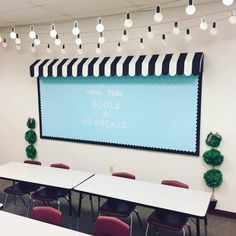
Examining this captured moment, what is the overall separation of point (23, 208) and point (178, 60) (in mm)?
3385

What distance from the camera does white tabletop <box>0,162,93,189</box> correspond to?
147 inches

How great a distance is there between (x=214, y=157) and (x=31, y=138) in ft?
11.5

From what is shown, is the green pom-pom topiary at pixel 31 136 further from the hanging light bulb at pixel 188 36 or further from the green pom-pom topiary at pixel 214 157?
the hanging light bulb at pixel 188 36

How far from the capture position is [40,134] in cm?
565

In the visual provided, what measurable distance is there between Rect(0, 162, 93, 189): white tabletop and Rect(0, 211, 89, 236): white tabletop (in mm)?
870

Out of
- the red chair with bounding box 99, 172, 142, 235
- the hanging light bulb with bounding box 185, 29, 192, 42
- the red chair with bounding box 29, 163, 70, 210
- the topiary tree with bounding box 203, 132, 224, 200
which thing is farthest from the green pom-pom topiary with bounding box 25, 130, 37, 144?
the hanging light bulb with bounding box 185, 29, 192, 42

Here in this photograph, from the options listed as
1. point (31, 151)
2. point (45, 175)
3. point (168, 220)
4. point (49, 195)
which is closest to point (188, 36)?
point (168, 220)

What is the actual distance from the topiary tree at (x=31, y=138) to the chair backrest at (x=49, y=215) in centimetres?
286

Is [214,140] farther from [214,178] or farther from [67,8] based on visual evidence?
[67,8]

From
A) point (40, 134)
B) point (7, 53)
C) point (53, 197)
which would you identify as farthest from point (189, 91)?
point (7, 53)

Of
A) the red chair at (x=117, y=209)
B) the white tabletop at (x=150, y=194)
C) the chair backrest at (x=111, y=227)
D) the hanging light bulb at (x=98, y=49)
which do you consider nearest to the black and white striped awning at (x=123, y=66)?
the hanging light bulb at (x=98, y=49)

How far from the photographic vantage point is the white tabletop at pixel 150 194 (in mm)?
3002

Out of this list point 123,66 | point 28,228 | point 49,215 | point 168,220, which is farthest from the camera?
point 123,66

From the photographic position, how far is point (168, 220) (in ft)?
10.6
